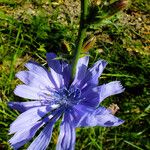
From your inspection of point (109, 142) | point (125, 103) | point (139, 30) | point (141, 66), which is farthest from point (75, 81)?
point (139, 30)

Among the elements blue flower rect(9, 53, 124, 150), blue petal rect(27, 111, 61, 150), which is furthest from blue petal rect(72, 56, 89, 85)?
blue petal rect(27, 111, 61, 150)

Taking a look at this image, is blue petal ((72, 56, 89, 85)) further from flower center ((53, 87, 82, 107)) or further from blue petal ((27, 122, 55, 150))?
blue petal ((27, 122, 55, 150))

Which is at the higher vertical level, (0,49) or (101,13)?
(101,13)

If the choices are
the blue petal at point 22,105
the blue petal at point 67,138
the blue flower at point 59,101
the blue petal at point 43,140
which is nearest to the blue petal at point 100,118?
the blue flower at point 59,101

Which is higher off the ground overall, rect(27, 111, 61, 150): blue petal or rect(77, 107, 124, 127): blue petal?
rect(77, 107, 124, 127): blue petal

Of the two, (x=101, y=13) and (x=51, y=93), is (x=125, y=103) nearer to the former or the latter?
(x=51, y=93)

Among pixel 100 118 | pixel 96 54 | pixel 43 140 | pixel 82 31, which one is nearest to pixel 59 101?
pixel 43 140

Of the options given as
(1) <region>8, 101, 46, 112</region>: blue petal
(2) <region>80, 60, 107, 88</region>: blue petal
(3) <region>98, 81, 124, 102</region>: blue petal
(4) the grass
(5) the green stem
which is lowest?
(4) the grass

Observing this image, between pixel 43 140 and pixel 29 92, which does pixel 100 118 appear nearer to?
pixel 43 140
